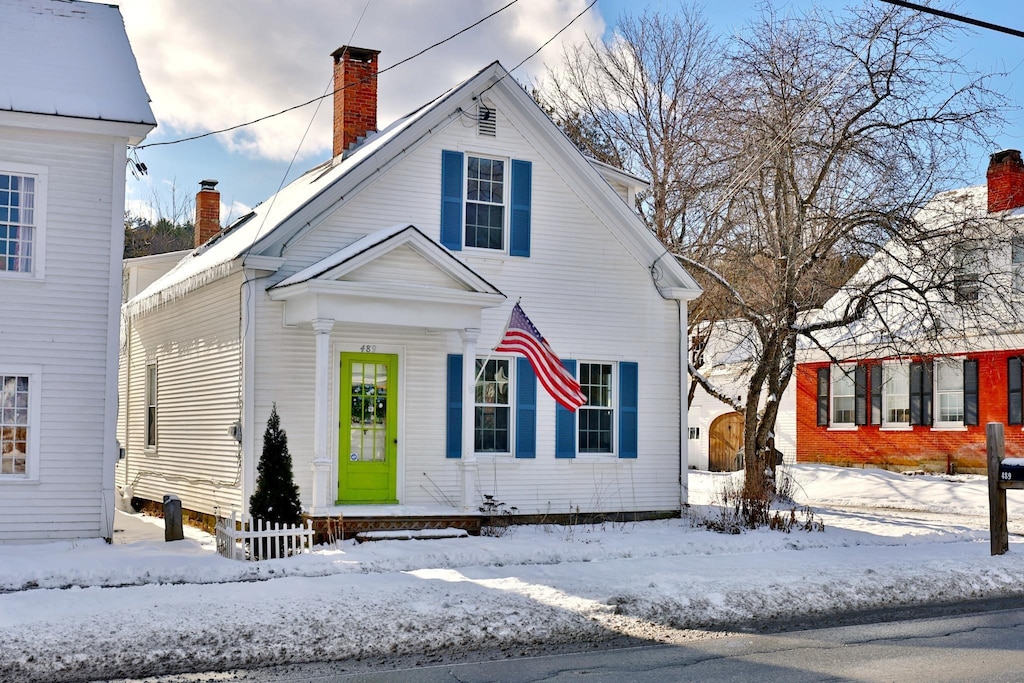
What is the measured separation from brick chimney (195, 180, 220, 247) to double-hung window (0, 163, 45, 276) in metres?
10.1

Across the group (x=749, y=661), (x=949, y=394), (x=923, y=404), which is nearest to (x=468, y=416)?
(x=749, y=661)

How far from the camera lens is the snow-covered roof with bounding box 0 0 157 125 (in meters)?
13.9

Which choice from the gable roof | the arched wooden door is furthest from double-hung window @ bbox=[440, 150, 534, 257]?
the arched wooden door

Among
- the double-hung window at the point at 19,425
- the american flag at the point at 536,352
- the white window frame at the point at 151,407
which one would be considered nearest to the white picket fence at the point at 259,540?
the double-hung window at the point at 19,425

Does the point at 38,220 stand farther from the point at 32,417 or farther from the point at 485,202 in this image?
the point at 485,202

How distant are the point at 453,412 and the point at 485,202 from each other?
3401mm

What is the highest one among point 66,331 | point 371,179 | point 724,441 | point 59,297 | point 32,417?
point 371,179

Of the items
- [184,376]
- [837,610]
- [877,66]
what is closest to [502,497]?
[184,376]

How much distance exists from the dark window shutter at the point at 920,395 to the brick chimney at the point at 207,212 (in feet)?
58.3

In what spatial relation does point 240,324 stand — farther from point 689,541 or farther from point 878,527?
point 878,527

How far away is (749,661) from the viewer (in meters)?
8.22

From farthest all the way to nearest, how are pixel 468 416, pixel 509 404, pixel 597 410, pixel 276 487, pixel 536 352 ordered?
pixel 597 410 → pixel 509 404 → pixel 468 416 → pixel 536 352 → pixel 276 487

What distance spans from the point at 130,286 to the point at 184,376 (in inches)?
219

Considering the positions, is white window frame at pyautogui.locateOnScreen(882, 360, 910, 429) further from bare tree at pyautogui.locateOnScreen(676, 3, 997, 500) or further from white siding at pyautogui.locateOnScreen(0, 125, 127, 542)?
white siding at pyautogui.locateOnScreen(0, 125, 127, 542)
